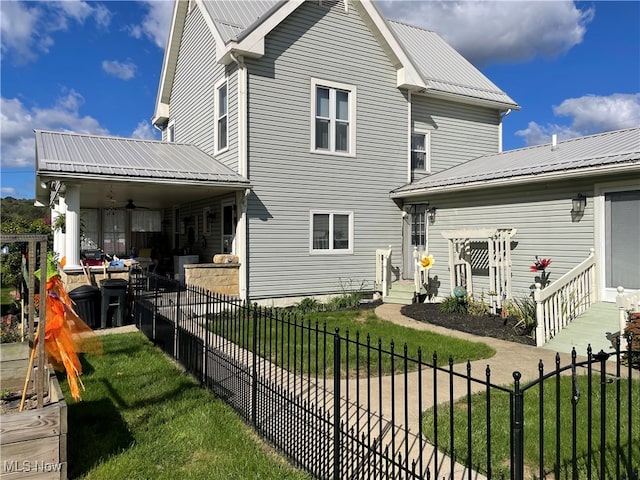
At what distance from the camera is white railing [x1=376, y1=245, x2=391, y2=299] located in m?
13.1

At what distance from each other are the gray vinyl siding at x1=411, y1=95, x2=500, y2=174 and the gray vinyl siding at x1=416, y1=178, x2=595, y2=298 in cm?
331

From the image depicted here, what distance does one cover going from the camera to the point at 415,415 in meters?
4.78

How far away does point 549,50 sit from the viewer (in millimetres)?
15523

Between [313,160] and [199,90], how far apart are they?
4963 millimetres

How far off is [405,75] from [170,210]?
1041 cm

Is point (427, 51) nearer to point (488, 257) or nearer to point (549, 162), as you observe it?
point (549, 162)

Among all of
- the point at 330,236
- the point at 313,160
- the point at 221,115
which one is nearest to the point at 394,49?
the point at 313,160

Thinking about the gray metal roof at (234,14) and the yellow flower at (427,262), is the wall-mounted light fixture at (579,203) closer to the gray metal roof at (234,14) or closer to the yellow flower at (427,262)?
the yellow flower at (427,262)

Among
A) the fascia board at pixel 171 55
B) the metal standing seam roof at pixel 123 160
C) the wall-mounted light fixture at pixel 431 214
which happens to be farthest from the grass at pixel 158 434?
the fascia board at pixel 171 55

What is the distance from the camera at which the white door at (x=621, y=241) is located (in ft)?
28.1

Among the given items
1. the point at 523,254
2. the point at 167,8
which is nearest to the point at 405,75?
the point at 523,254

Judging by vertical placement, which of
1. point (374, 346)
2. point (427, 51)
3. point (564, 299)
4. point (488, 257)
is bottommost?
point (374, 346)

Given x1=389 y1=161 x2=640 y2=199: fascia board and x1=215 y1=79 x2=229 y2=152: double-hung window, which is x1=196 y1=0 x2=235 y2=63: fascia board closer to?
x1=215 y1=79 x2=229 y2=152: double-hung window

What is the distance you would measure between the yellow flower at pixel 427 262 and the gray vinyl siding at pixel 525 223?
751mm
